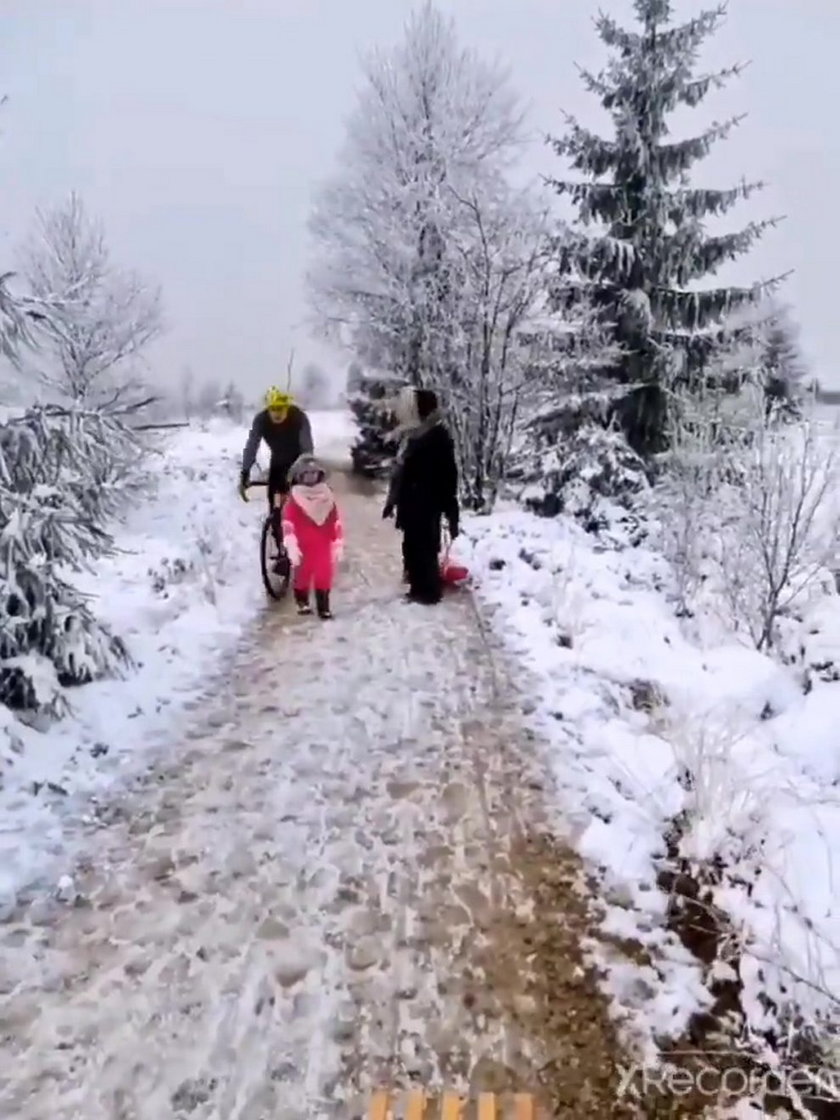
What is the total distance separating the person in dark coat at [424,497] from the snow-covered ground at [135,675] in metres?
1.62

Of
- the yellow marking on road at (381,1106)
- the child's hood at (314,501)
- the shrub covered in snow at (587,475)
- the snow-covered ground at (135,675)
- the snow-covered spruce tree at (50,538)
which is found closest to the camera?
the yellow marking on road at (381,1106)

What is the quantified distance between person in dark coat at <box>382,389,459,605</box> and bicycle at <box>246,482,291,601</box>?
1.27m

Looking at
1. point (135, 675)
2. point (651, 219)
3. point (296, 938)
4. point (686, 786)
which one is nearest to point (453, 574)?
point (135, 675)

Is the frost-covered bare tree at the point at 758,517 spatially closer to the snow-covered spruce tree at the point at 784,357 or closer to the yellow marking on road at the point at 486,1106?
the yellow marking on road at the point at 486,1106

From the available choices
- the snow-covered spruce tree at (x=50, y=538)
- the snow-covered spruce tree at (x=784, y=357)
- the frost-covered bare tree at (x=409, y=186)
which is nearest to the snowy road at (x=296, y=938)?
the snow-covered spruce tree at (x=50, y=538)

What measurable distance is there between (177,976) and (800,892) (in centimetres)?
240

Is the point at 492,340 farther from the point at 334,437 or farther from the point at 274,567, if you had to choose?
the point at 334,437

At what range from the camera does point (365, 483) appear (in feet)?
70.6

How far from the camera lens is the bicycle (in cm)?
868

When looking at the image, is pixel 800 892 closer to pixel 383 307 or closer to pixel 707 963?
pixel 707 963

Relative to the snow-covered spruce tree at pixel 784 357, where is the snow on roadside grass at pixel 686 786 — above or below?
below

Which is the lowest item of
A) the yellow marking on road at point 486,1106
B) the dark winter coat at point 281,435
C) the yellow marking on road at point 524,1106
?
the yellow marking on road at point 524,1106

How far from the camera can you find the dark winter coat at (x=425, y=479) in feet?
28.5

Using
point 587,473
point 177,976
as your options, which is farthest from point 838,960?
point 587,473
